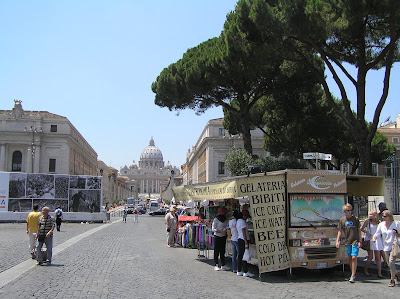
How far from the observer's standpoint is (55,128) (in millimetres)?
69938

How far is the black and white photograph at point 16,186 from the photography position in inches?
1366

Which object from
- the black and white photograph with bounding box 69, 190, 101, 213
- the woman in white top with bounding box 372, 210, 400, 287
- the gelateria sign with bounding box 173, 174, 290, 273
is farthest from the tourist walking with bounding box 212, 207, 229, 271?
the black and white photograph with bounding box 69, 190, 101, 213

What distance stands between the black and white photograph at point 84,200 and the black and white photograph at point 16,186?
3760 millimetres

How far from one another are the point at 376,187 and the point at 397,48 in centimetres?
912

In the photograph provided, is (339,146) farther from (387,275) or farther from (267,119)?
(387,275)

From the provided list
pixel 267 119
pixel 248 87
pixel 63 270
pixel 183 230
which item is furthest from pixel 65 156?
pixel 63 270

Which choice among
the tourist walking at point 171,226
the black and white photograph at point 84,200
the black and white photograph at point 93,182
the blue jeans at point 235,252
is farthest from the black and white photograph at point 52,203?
the blue jeans at point 235,252

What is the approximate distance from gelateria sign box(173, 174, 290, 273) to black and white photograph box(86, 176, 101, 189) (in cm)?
2873

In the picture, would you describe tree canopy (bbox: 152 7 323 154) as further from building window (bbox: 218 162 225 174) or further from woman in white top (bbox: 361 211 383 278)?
building window (bbox: 218 162 225 174)

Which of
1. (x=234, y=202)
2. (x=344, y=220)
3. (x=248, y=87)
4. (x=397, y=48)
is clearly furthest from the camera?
(x=248, y=87)

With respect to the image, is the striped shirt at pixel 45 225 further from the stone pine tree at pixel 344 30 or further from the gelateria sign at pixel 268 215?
the stone pine tree at pixel 344 30

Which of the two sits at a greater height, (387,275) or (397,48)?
(397,48)

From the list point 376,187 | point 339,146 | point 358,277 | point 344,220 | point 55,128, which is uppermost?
point 55,128

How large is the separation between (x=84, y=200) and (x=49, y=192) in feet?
9.56
